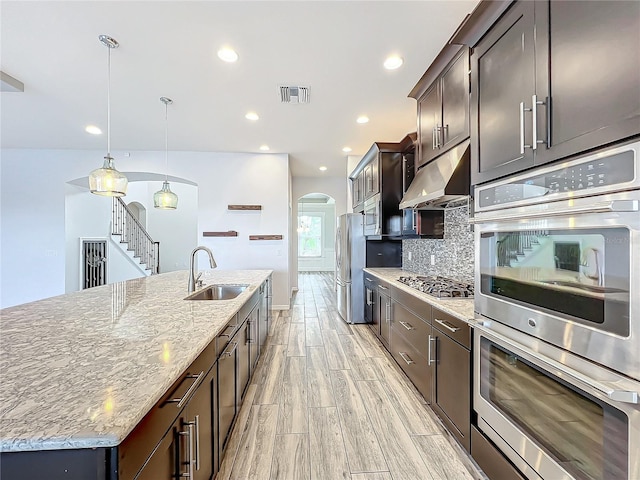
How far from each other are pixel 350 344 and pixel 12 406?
3.36 m

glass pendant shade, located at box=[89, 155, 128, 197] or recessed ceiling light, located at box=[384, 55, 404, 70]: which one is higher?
recessed ceiling light, located at box=[384, 55, 404, 70]

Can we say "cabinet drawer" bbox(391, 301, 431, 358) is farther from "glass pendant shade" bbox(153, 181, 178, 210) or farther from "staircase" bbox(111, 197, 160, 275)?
"staircase" bbox(111, 197, 160, 275)

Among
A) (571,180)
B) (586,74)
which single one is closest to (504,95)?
(586,74)

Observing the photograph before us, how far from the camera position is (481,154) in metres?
1.59

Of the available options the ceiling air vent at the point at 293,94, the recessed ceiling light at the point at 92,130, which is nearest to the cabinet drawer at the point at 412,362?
the ceiling air vent at the point at 293,94

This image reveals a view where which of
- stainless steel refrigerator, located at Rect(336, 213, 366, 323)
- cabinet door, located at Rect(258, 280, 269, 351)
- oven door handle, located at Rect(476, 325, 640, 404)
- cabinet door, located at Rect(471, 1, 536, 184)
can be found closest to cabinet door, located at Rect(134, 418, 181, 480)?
oven door handle, located at Rect(476, 325, 640, 404)

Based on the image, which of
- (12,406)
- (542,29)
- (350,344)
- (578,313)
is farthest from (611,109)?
(350,344)

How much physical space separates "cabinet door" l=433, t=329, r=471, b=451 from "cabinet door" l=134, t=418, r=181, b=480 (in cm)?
146

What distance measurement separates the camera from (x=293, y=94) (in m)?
3.24

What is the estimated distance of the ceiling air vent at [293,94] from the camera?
123 inches

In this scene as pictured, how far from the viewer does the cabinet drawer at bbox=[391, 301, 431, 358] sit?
2.26m

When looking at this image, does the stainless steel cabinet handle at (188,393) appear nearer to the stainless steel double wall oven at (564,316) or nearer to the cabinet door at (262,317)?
the stainless steel double wall oven at (564,316)

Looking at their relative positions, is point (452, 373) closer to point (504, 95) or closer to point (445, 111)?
point (504, 95)

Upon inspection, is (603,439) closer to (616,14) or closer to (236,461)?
(616,14)
